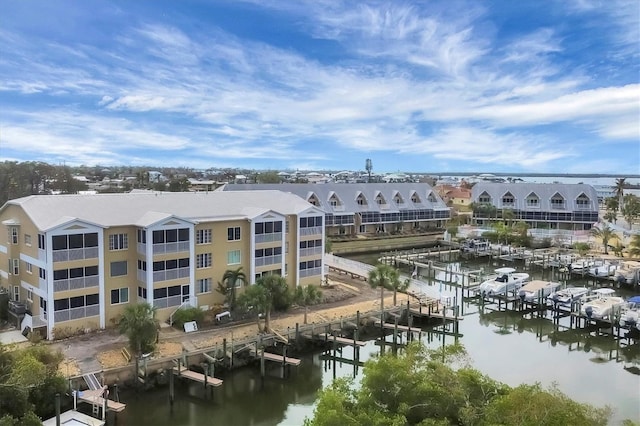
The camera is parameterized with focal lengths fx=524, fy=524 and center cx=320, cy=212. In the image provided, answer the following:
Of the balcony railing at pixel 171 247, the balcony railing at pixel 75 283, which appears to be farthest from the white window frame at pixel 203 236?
the balcony railing at pixel 75 283

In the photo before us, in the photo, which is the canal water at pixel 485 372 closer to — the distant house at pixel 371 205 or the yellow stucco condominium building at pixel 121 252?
the yellow stucco condominium building at pixel 121 252

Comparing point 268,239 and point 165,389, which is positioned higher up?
point 268,239

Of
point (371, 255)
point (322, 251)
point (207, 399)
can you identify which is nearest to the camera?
point (207, 399)

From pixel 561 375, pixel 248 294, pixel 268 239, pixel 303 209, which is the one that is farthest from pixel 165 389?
pixel 561 375

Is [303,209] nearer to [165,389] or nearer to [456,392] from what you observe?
[165,389]

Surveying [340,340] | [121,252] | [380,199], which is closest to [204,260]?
[121,252]

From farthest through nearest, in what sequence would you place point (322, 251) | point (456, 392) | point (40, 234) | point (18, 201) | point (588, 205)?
point (588, 205)
point (322, 251)
point (18, 201)
point (40, 234)
point (456, 392)

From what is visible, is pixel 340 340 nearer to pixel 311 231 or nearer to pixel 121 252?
pixel 311 231
